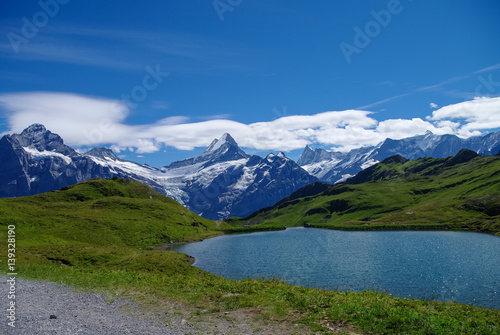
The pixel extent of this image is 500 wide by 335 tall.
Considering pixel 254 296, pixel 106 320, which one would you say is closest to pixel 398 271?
pixel 254 296

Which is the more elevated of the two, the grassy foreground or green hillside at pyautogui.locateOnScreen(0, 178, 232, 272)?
the grassy foreground

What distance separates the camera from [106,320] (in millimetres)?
20281

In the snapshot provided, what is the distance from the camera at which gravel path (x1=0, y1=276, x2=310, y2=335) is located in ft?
60.1

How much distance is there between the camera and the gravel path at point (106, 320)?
18.3 m

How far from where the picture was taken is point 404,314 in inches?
792

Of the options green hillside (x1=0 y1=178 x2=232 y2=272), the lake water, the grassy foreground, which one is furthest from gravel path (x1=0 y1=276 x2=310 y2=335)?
green hillside (x1=0 y1=178 x2=232 y2=272)

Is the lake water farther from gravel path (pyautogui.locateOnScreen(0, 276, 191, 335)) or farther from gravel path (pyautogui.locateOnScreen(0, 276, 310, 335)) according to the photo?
gravel path (pyautogui.locateOnScreen(0, 276, 191, 335))

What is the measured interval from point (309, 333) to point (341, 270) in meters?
56.7

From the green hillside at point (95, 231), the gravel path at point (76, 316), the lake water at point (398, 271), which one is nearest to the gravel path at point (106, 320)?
the gravel path at point (76, 316)

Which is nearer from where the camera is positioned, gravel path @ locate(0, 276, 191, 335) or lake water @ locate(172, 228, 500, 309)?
gravel path @ locate(0, 276, 191, 335)

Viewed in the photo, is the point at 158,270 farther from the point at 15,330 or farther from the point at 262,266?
the point at 15,330

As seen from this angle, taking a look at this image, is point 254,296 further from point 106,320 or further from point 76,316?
point 76,316

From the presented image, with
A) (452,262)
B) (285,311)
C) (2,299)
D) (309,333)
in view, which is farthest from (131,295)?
(452,262)

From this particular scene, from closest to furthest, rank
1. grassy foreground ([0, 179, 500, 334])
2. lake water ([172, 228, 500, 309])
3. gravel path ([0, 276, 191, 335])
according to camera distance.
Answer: gravel path ([0, 276, 191, 335]), grassy foreground ([0, 179, 500, 334]), lake water ([172, 228, 500, 309])
